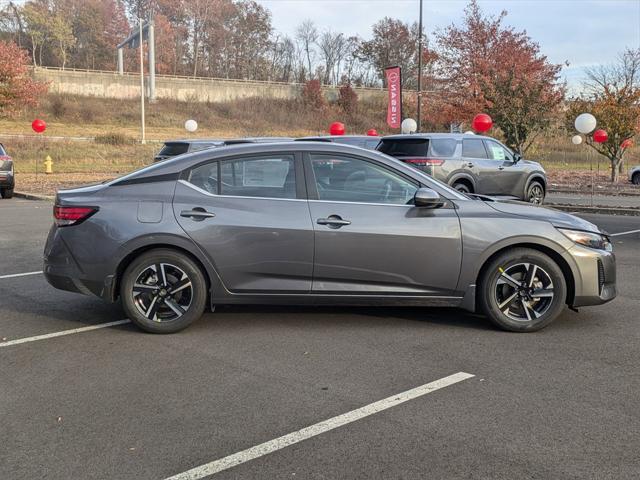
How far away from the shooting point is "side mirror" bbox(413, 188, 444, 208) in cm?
527

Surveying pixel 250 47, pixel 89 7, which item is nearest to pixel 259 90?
pixel 250 47

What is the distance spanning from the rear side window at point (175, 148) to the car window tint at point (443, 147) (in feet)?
20.3

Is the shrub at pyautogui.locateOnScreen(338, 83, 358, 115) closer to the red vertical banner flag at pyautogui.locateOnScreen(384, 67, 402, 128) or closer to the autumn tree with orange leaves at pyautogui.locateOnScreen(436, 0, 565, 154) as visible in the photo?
the autumn tree with orange leaves at pyautogui.locateOnScreen(436, 0, 565, 154)

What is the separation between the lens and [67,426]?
3.62m

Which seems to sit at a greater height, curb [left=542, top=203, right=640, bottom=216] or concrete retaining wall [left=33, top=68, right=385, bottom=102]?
concrete retaining wall [left=33, top=68, right=385, bottom=102]

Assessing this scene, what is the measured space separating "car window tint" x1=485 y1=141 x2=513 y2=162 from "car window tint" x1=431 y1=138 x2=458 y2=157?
1078mm

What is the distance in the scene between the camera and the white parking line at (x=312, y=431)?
312 cm

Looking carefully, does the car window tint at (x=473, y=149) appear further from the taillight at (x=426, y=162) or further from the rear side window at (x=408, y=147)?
the rear side window at (x=408, y=147)

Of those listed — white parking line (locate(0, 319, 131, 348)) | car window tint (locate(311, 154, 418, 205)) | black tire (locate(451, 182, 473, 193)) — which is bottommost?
white parking line (locate(0, 319, 131, 348))

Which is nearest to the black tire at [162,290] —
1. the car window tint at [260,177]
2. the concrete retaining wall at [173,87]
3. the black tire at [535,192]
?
the car window tint at [260,177]

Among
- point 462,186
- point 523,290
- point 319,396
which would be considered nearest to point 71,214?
point 319,396


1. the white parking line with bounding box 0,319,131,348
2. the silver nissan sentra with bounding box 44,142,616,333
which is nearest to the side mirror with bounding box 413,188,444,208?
the silver nissan sentra with bounding box 44,142,616,333

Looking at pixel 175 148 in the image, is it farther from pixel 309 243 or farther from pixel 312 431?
pixel 312 431

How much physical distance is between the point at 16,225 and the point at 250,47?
311 feet
